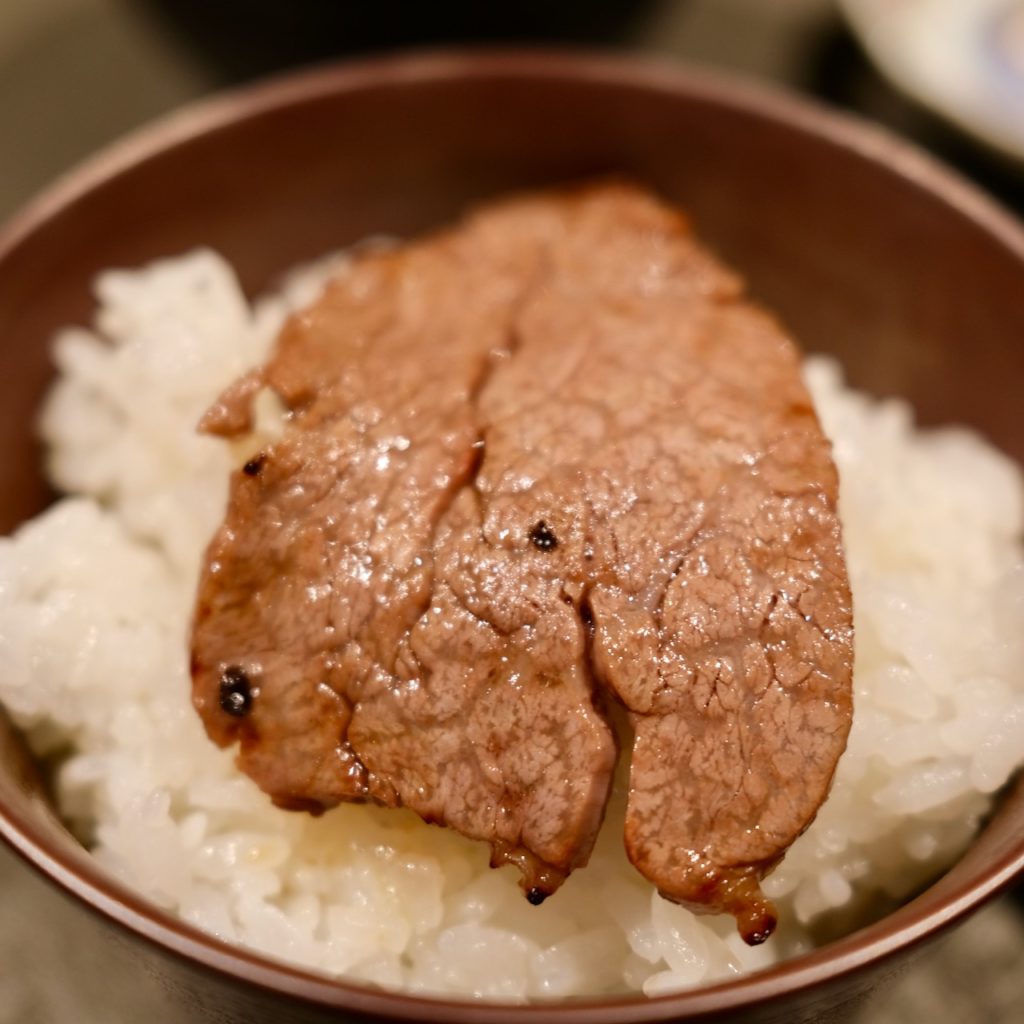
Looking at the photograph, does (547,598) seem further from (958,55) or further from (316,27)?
(958,55)

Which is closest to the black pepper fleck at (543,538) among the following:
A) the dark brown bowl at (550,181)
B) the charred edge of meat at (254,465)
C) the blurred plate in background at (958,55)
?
the charred edge of meat at (254,465)

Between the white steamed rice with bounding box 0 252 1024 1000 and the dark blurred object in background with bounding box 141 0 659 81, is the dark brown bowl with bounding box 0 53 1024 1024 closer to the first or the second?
the white steamed rice with bounding box 0 252 1024 1000

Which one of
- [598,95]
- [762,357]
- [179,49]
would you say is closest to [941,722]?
[762,357]

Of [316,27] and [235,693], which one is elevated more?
[316,27]

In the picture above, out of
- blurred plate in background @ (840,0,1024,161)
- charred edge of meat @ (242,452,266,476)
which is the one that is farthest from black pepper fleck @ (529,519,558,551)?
blurred plate in background @ (840,0,1024,161)

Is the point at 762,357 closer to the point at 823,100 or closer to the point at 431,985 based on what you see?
the point at 431,985

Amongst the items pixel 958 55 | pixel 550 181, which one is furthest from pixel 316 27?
pixel 958 55

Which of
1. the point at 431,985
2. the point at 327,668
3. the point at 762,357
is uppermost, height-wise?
the point at 762,357
